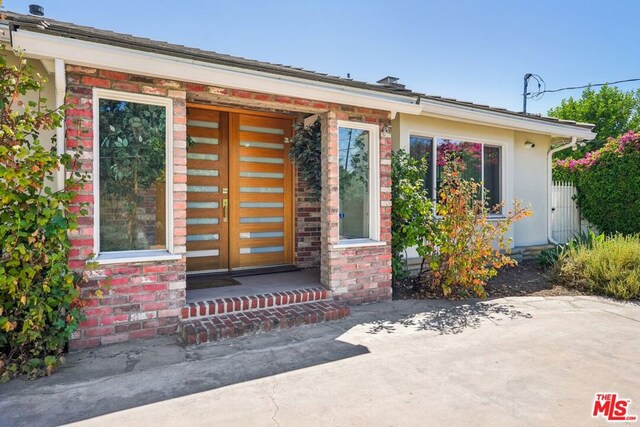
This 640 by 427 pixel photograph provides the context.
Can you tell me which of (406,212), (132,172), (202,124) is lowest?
(406,212)

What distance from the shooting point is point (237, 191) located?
19.9ft

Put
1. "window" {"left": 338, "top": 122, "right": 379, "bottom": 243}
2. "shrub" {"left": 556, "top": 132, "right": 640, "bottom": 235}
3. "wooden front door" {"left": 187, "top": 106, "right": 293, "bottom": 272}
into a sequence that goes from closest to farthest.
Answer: "window" {"left": 338, "top": 122, "right": 379, "bottom": 243}, "wooden front door" {"left": 187, "top": 106, "right": 293, "bottom": 272}, "shrub" {"left": 556, "top": 132, "right": 640, "bottom": 235}

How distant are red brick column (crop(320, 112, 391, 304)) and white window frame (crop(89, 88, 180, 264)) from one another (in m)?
1.96

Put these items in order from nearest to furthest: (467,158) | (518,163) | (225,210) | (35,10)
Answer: (35,10)
(225,210)
(467,158)
(518,163)

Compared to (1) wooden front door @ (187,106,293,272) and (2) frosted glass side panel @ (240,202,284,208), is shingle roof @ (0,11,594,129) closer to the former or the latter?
(1) wooden front door @ (187,106,293,272)

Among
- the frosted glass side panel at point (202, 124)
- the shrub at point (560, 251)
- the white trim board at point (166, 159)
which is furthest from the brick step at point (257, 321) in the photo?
the shrub at point (560, 251)

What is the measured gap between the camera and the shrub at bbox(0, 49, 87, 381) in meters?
3.06

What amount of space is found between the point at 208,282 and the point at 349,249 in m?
2.04

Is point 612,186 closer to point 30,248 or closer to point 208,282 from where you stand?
point 208,282

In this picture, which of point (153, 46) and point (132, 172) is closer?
point (153, 46)

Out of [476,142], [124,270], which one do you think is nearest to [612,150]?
[476,142]

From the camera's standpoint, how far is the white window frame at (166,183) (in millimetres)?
3693

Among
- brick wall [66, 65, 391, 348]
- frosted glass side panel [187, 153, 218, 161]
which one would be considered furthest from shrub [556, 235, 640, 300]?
frosted glass side panel [187, 153, 218, 161]

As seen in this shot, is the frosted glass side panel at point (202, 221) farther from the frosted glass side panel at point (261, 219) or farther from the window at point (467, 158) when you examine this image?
the window at point (467, 158)
